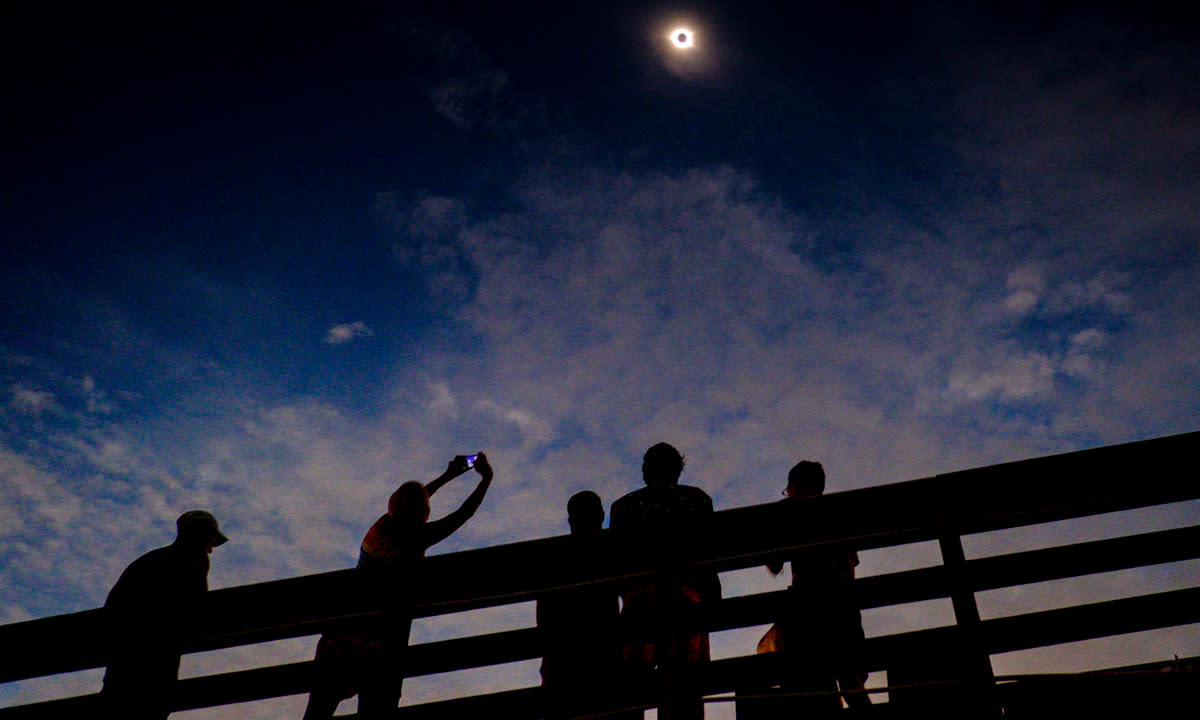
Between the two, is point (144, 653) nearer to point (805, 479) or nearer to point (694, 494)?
point (694, 494)

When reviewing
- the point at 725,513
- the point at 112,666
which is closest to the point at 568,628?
the point at 725,513

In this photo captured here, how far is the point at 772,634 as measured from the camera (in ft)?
12.1

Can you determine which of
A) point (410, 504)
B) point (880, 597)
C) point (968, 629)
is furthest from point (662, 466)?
point (968, 629)

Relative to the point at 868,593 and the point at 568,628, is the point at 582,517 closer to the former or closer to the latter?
the point at 568,628

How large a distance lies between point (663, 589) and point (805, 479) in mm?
2419

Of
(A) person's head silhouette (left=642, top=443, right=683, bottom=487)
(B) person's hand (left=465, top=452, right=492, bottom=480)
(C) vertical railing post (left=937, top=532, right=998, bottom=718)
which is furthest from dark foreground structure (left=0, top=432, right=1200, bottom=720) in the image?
(B) person's hand (left=465, top=452, right=492, bottom=480)

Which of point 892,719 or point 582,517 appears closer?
point 892,719

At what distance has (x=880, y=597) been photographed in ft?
7.25

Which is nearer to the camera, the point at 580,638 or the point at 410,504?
the point at 580,638

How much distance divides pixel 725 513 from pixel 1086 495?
88cm

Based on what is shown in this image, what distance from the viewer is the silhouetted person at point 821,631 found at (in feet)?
6.78

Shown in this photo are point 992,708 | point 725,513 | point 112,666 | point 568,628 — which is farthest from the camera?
point 568,628

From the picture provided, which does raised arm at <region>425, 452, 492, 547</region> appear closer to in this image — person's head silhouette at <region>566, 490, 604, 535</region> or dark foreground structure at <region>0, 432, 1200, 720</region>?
person's head silhouette at <region>566, 490, 604, 535</region>

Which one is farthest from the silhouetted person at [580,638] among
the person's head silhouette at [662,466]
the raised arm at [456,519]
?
the raised arm at [456,519]
